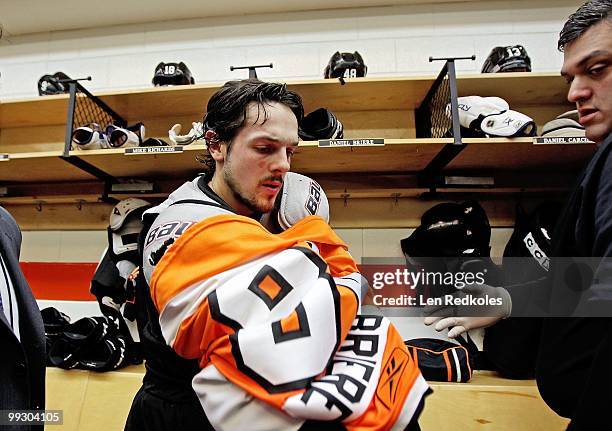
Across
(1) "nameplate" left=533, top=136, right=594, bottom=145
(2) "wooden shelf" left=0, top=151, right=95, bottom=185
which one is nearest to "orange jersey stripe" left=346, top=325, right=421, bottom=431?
(1) "nameplate" left=533, top=136, right=594, bottom=145

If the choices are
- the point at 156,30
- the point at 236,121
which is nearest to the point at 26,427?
the point at 236,121

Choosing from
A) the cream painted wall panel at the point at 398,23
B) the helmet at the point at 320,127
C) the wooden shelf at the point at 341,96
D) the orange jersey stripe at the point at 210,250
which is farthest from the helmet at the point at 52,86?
the orange jersey stripe at the point at 210,250

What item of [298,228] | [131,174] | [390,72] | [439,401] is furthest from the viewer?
[390,72]

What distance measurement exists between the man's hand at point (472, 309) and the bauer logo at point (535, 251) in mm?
166

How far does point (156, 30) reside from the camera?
2.23m

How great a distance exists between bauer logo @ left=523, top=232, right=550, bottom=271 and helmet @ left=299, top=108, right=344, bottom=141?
0.81 m

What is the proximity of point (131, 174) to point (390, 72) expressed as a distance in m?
1.36

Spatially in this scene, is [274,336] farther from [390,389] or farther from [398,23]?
[398,23]

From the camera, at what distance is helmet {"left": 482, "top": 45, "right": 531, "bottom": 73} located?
5.43ft

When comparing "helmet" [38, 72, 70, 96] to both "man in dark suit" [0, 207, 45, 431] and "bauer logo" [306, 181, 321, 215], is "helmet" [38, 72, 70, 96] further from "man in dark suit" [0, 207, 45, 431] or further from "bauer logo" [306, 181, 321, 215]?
"bauer logo" [306, 181, 321, 215]

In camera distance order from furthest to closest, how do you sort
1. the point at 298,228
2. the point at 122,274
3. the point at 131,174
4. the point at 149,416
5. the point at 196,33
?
1. the point at 196,33
2. the point at 131,174
3. the point at 122,274
4. the point at 149,416
5. the point at 298,228

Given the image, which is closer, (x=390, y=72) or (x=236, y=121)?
(x=236, y=121)

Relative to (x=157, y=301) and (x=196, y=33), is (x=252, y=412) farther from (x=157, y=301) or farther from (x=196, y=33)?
(x=196, y=33)

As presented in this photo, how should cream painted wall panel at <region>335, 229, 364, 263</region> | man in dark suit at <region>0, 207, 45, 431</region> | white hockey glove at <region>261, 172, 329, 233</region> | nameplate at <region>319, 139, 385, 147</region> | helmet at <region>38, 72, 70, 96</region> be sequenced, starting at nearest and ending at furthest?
man in dark suit at <region>0, 207, 45, 431</region> → white hockey glove at <region>261, 172, 329, 233</region> → nameplate at <region>319, 139, 385, 147</region> → cream painted wall panel at <region>335, 229, 364, 263</region> → helmet at <region>38, 72, 70, 96</region>
